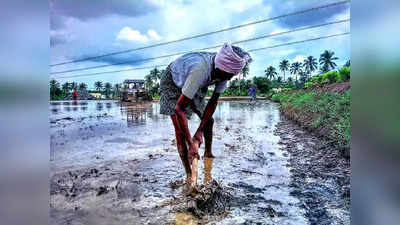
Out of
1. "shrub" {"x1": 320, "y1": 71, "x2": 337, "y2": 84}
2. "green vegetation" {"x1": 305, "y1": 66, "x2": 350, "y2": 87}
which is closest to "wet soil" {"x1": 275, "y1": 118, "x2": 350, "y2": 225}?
"green vegetation" {"x1": 305, "y1": 66, "x2": 350, "y2": 87}

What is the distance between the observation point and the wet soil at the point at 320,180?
155 cm

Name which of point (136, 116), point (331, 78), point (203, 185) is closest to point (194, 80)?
point (203, 185)

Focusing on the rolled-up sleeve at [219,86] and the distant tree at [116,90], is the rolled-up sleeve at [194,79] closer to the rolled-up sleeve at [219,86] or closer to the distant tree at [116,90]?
the rolled-up sleeve at [219,86]

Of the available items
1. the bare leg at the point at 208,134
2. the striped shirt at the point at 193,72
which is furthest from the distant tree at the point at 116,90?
the striped shirt at the point at 193,72

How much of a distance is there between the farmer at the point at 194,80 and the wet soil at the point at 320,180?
0.72 m

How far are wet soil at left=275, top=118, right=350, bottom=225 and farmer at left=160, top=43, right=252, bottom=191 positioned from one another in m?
0.72

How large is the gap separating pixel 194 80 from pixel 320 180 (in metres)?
1.22

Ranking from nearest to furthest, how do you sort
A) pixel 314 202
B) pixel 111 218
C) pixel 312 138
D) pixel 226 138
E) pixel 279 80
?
pixel 111 218 → pixel 314 202 → pixel 312 138 → pixel 226 138 → pixel 279 80

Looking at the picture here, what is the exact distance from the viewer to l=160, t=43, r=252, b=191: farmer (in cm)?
158

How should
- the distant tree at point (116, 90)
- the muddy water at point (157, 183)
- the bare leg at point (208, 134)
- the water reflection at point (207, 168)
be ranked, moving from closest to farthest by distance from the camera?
the muddy water at point (157, 183), the water reflection at point (207, 168), the bare leg at point (208, 134), the distant tree at point (116, 90)
